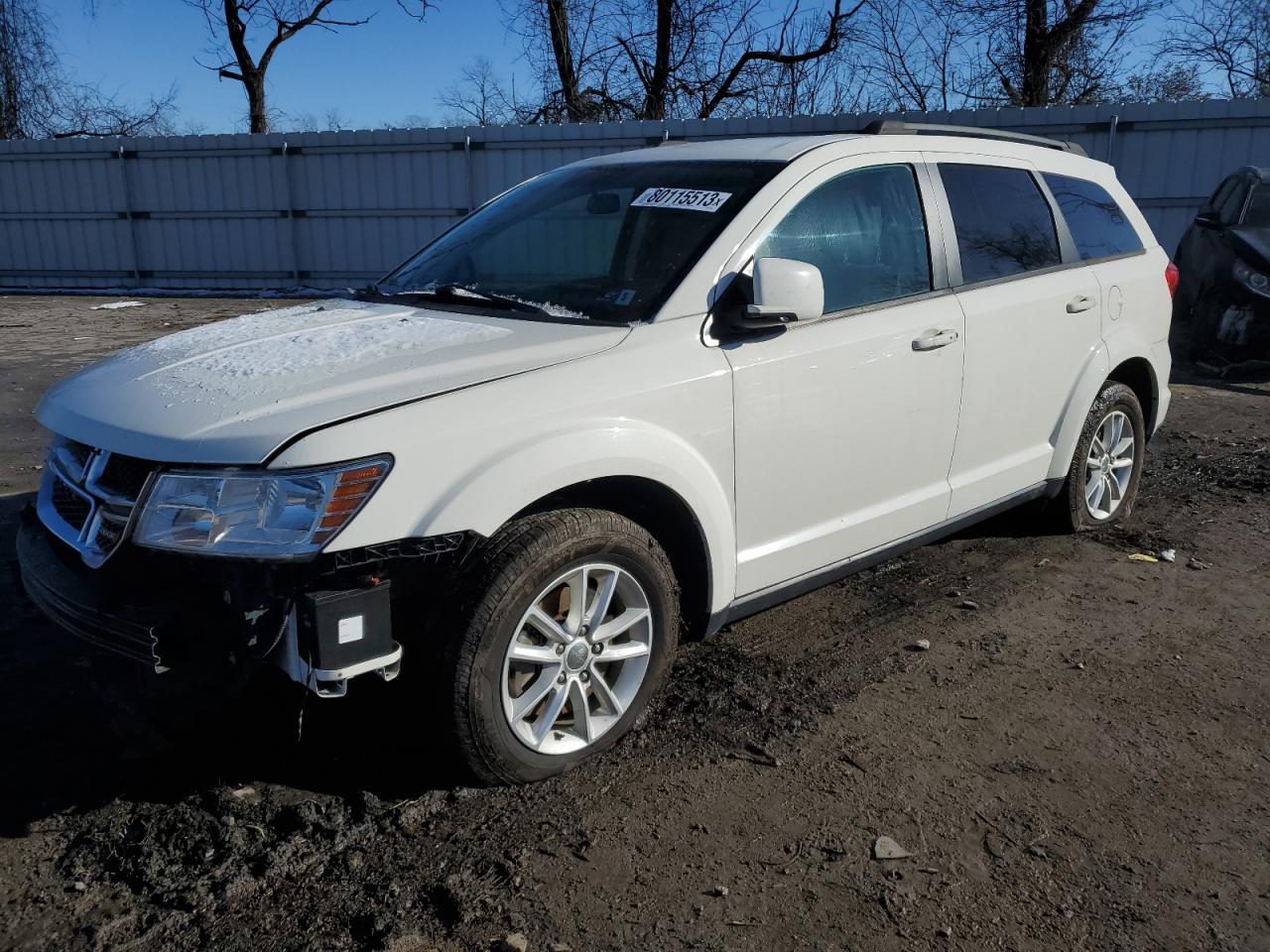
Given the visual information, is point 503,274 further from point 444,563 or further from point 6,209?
point 6,209

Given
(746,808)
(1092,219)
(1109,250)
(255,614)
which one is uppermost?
(1092,219)

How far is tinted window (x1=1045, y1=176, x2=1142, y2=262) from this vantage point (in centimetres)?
476

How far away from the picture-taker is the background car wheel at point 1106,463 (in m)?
4.88

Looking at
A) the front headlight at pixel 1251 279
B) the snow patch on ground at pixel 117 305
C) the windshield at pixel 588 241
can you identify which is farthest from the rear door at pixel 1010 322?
the snow patch on ground at pixel 117 305

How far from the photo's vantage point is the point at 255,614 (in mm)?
2480

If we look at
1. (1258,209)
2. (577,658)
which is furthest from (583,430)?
(1258,209)

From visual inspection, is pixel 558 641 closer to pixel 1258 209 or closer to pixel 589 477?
pixel 589 477

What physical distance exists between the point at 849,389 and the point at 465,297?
1.32m

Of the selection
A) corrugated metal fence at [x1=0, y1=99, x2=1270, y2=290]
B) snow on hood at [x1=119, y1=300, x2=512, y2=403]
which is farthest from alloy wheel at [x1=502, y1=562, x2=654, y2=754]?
corrugated metal fence at [x1=0, y1=99, x2=1270, y2=290]

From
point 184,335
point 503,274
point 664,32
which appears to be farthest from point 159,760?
point 664,32

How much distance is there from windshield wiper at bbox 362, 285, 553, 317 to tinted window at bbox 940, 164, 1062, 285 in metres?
1.72

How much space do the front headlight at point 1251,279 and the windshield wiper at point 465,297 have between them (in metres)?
7.99

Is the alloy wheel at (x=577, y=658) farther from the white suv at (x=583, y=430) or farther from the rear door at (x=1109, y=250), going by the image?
the rear door at (x=1109, y=250)

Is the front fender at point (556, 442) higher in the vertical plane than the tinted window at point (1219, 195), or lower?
lower
